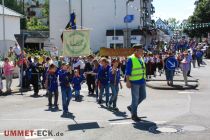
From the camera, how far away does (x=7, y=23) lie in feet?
168

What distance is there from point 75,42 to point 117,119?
444cm

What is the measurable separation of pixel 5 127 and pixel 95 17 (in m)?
50.6

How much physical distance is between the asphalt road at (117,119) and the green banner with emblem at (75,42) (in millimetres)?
1864

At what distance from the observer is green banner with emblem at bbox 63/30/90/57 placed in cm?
1594

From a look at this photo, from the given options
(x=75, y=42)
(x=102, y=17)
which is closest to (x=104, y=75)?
(x=75, y=42)

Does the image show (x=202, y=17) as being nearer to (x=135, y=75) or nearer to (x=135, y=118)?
(x=135, y=75)

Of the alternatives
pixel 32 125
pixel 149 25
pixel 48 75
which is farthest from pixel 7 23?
pixel 32 125

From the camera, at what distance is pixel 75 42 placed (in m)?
16.0

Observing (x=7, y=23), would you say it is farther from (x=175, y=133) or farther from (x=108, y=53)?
(x=175, y=133)

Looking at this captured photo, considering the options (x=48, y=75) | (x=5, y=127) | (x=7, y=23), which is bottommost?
(x=5, y=127)

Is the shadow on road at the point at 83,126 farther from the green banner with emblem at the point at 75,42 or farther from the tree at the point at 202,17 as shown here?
the tree at the point at 202,17

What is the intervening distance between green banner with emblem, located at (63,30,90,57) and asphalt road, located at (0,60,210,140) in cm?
186

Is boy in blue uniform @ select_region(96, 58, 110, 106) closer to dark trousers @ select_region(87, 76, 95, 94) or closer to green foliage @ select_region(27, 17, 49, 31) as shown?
dark trousers @ select_region(87, 76, 95, 94)

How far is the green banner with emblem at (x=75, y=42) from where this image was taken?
15938 mm
